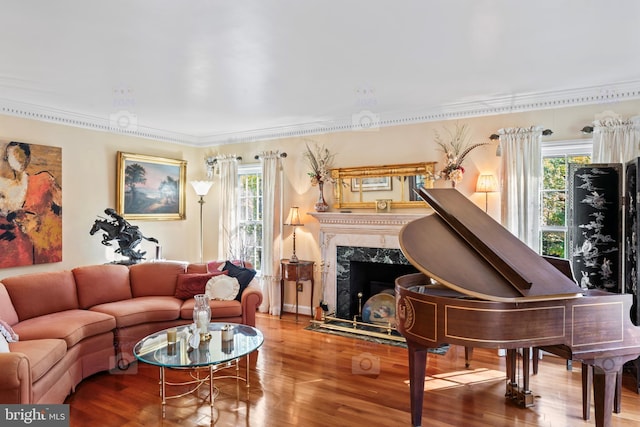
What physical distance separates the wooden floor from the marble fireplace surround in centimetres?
133

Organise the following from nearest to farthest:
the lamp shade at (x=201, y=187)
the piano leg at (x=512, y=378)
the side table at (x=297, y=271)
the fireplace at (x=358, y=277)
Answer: the piano leg at (x=512, y=378) < the fireplace at (x=358, y=277) < the side table at (x=297, y=271) < the lamp shade at (x=201, y=187)

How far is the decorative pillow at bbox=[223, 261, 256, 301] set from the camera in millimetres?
4548

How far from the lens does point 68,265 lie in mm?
4887

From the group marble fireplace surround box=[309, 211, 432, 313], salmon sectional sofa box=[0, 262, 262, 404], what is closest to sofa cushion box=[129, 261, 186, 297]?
salmon sectional sofa box=[0, 262, 262, 404]

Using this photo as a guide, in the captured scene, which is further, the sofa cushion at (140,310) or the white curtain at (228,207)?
the white curtain at (228,207)

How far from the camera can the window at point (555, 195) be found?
4148mm

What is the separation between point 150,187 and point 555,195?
5361mm

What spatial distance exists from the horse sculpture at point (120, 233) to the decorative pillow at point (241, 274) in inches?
53.2

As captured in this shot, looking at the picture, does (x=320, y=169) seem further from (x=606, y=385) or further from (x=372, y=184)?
(x=606, y=385)

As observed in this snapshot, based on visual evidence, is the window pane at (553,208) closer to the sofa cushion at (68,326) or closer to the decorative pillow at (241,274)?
the decorative pillow at (241,274)

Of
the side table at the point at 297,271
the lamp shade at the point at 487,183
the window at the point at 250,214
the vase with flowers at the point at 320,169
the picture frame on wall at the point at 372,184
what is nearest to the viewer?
the lamp shade at the point at 487,183

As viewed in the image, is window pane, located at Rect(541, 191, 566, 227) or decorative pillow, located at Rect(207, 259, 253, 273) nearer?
window pane, located at Rect(541, 191, 566, 227)

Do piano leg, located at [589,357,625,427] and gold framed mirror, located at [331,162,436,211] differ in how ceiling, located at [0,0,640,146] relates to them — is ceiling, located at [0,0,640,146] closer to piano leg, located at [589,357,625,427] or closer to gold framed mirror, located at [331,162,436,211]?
gold framed mirror, located at [331,162,436,211]

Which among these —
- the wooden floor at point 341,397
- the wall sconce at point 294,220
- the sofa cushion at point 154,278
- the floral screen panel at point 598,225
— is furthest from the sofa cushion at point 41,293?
the floral screen panel at point 598,225
